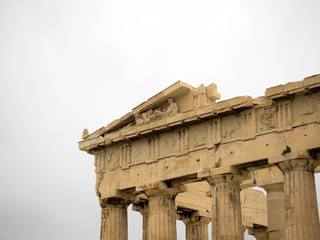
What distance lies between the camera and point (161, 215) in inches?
1119

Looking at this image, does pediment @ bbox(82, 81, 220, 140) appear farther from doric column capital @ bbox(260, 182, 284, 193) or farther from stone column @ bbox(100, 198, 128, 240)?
doric column capital @ bbox(260, 182, 284, 193)

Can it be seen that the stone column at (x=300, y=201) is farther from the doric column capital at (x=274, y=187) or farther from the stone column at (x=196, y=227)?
the stone column at (x=196, y=227)

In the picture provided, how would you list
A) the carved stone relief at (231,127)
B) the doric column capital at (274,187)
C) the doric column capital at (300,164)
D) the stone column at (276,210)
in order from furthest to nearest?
the stone column at (276,210)
the doric column capital at (274,187)
the carved stone relief at (231,127)
the doric column capital at (300,164)

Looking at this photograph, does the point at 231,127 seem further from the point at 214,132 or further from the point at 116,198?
the point at 116,198

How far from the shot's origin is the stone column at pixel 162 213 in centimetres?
2827

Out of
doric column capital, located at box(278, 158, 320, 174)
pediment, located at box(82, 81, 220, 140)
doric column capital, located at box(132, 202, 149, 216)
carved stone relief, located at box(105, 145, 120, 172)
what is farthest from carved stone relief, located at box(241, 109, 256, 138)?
doric column capital, located at box(132, 202, 149, 216)

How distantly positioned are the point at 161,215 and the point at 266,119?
640 centimetres

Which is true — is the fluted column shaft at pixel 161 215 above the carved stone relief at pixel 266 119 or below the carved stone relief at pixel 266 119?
below

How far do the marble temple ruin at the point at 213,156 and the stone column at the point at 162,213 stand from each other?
4 cm

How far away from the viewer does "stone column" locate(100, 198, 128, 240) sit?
30.2m

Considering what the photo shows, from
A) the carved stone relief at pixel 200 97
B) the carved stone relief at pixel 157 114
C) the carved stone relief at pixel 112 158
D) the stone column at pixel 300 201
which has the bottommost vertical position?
the stone column at pixel 300 201

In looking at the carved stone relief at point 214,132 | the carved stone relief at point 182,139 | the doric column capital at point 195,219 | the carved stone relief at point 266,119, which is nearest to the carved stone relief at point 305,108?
the carved stone relief at point 266,119

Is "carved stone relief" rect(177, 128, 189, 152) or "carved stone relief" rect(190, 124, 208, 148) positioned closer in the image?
"carved stone relief" rect(190, 124, 208, 148)

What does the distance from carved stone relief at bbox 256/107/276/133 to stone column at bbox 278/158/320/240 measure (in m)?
1.58
